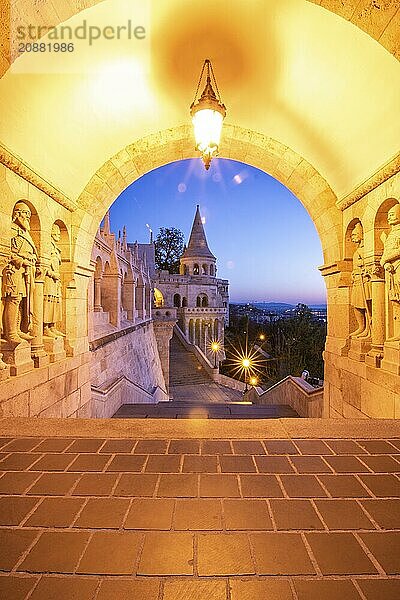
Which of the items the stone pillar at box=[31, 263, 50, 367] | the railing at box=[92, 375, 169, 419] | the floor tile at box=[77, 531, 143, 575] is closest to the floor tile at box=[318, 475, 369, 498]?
the floor tile at box=[77, 531, 143, 575]

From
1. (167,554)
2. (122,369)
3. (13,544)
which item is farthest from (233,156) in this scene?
(122,369)

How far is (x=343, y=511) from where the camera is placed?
1987 millimetres

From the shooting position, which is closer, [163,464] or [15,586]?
[15,586]

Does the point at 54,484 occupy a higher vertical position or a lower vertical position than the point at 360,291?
lower

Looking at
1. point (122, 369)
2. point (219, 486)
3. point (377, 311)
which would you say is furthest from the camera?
point (122, 369)

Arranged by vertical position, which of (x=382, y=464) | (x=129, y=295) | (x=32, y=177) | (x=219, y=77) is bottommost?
(x=382, y=464)

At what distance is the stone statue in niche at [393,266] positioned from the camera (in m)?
4.29

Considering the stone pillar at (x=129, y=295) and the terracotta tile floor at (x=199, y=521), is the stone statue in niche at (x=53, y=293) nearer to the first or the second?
the terracotta tile floor at (x=199, y=521)

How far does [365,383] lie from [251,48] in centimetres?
466

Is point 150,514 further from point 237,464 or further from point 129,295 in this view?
point 129,295

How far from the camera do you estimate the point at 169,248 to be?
58.1m

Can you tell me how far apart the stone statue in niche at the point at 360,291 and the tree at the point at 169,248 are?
51367 millimetres

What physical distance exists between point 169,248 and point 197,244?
10.3 metres

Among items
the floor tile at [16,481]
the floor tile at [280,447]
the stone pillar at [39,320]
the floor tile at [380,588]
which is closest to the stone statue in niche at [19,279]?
the stone pillar at [39,320]
